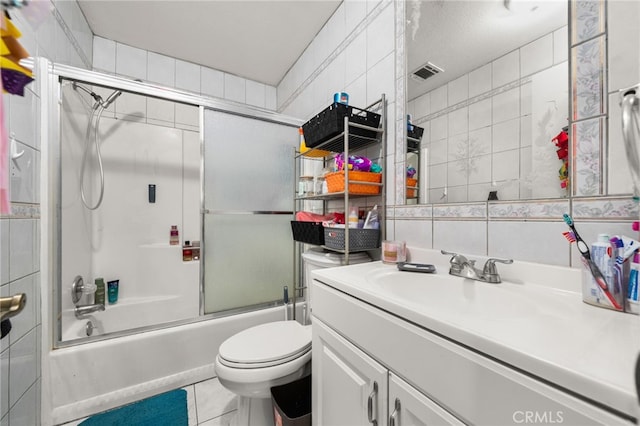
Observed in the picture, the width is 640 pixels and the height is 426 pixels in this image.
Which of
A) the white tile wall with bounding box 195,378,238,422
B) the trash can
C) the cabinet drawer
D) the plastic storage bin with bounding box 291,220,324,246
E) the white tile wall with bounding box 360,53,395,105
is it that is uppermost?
the white tile wall with bounding box 360,53,395,105

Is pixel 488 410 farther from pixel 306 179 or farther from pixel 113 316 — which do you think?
pixel 113 316

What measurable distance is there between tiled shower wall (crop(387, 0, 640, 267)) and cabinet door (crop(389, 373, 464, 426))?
55cm

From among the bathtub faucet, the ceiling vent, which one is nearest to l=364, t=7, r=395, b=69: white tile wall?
the ceiling vent

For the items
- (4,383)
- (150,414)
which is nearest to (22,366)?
(4,383)

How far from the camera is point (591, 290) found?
0.58 metres

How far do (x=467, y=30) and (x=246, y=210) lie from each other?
151 centimetres

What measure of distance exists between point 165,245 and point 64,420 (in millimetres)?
1243

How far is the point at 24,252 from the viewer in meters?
1.02

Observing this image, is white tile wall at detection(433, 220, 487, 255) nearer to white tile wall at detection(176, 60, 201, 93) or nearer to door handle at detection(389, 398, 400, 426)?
door handle at detection(389, 398, 400, 426)

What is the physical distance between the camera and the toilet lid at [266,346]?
3.22 feet

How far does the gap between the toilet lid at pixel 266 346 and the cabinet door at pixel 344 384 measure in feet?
0.59

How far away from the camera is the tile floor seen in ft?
3.91

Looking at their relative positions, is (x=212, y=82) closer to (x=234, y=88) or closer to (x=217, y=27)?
(x=234, y=88)

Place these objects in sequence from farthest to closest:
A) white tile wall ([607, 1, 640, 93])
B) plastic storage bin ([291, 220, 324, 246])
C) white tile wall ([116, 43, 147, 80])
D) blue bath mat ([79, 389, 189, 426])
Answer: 1. white tile wall ([116, 43, 147, 80])
2. plastic storage bin ([291, 220, 324, 246])
3. blue bath mat ([79, 389, 189, 426])
4. white tile wall ([607, 1, 640, 93])
